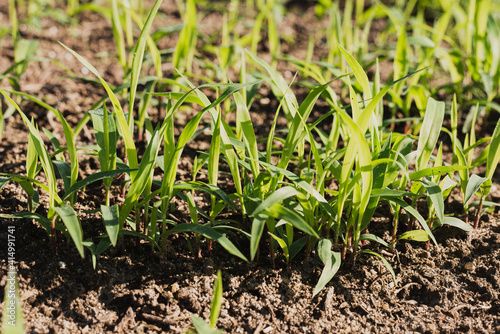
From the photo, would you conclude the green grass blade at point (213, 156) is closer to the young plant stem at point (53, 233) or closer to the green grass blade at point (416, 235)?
the young plant stem at point (53, 233)

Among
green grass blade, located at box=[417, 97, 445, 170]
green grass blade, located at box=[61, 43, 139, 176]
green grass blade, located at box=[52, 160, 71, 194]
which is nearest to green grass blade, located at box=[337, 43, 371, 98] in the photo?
green grass blade, located at box=[417, 97, 445, 170]

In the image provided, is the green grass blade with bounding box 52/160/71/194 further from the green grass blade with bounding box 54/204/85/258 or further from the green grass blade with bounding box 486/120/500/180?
the green grass blade with bounding box 486/120/500/180

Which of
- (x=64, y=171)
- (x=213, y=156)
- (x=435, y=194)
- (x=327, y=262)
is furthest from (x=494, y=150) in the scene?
(x=64, y=171)

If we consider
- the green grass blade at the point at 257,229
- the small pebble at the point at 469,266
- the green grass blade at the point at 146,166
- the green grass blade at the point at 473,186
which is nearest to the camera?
the green grass blade at the point at 257,229

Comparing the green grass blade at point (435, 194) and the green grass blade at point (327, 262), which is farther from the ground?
the green grass blade at point (435, 194)

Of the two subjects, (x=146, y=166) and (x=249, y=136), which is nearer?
(x=146, y=166)

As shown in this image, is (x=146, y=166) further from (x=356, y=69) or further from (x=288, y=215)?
(x=356, y=69)

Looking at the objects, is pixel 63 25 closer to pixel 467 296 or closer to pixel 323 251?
pixel 323 251

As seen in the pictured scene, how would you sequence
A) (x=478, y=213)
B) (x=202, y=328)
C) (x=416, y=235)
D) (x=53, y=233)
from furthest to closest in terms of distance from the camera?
(x=478, y=213), (x=416, y=235), (x=53, y=233), (x=202, y=328)

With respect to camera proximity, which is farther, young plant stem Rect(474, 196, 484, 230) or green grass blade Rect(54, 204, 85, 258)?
young plant stem Rect(474, 196, 484, 230)

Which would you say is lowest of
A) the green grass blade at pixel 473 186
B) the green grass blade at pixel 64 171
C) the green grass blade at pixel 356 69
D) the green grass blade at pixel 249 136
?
the green grass blade at pixel 473 186

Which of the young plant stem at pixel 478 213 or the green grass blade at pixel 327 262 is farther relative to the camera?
the young plant stem at pixel 478 213

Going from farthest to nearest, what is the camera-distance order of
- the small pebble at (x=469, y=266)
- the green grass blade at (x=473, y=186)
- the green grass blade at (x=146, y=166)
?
the small pebble at (x=469, y=266) < the green grass blade at (x=473, y=186) < the green grass blade at (x=146, y=166)

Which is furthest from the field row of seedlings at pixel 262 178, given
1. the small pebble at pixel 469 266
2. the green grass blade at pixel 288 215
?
the small pebble at pixel 469 266
